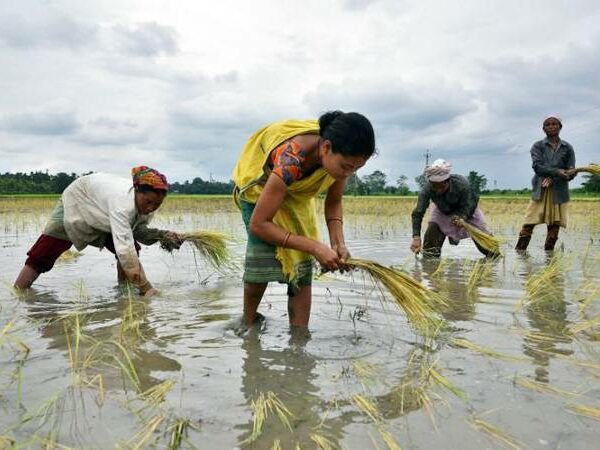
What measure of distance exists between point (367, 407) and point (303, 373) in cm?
49

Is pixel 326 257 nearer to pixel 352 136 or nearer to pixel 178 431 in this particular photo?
pixel 352 136

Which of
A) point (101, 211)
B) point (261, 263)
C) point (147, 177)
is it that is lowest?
point (261, 263)

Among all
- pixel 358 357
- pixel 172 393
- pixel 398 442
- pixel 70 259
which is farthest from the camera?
pixel 70 259

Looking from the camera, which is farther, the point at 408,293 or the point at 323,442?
the point at 408,293

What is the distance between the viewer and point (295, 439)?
1.68 m

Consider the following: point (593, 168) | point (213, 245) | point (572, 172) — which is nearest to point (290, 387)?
point (213, 245)

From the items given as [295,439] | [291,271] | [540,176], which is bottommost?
[295,439]

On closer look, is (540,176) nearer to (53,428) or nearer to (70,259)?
(70,259)

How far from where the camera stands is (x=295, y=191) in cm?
260

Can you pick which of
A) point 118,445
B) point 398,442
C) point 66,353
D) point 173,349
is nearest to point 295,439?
point 398,442

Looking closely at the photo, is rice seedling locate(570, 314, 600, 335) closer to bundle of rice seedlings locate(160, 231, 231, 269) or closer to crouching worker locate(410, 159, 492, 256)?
crouching worker locate(410, 159, 492, 256)

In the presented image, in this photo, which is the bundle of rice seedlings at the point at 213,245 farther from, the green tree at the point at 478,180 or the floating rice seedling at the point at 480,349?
the green tree at the point at 478,180

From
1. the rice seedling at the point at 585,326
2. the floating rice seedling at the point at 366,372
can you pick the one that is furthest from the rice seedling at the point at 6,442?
the rice seedling at the point at 585,326

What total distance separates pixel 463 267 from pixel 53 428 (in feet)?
13.8
